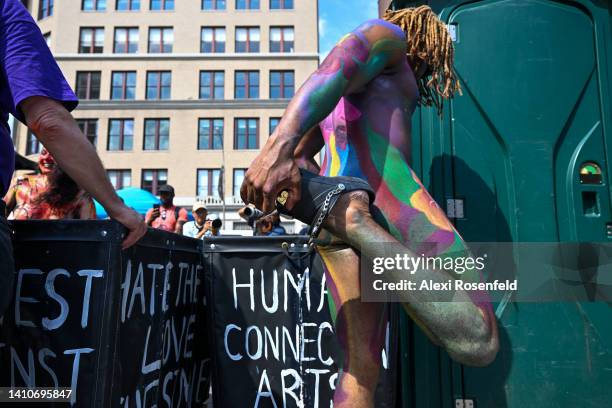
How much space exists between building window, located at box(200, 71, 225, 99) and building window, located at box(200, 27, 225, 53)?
1.83 m

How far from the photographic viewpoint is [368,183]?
1.51 meters

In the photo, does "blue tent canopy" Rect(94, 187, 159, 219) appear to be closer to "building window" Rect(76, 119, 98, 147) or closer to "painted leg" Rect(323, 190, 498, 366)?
"painted leg" Rect(323, 190, 498, 366)

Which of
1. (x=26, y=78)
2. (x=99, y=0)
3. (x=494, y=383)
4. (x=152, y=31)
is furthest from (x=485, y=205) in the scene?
(x=99, y=0)

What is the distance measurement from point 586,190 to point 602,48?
82cm

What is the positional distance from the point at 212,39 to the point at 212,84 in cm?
357

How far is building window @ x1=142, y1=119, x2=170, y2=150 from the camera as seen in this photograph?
95.9ft

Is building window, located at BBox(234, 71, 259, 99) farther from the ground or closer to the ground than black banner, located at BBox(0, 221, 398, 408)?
farther from the ground

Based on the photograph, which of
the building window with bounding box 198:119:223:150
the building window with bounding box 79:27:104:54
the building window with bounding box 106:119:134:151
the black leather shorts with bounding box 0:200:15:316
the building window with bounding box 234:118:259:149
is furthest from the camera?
the building window with bounding box 79:27:104:54

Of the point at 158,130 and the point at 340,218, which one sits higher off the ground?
the point at 158,130

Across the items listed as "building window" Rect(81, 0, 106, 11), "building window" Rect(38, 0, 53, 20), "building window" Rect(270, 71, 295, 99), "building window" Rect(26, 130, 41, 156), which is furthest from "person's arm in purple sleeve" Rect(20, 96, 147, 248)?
"building window" Rect(38, 0, 53, 20)

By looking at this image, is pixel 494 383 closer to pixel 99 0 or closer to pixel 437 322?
pixel 437 322

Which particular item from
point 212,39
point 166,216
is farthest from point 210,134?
point 166,216

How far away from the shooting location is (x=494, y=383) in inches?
90.0

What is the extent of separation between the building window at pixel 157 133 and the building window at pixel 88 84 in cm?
437
